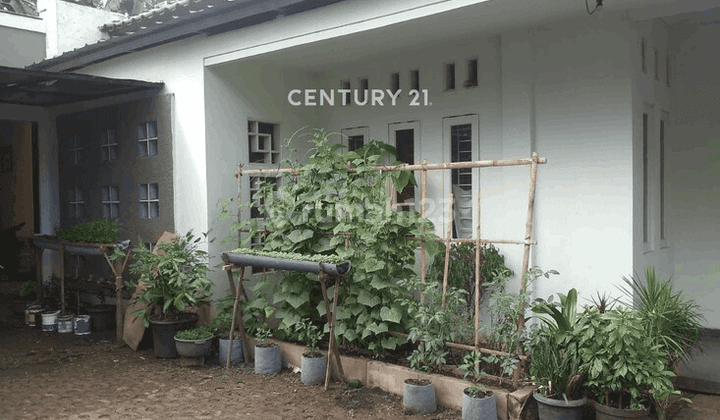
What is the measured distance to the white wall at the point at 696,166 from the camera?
26.3 ft

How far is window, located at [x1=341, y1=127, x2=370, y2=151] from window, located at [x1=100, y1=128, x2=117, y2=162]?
3.87 m

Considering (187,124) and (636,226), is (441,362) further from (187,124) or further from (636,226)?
(187,124)

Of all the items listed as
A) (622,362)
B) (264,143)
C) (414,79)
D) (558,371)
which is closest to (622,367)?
(622,362)

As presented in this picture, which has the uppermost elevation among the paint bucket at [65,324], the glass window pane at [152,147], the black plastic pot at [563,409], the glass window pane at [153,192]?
the glass window pane at [152,147]

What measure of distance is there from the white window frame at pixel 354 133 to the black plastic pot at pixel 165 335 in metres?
3.72

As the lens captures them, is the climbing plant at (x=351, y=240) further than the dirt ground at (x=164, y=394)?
Yes

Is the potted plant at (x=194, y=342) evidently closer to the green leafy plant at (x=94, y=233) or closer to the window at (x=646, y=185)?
the green leafy plant at (x=94, y=233)

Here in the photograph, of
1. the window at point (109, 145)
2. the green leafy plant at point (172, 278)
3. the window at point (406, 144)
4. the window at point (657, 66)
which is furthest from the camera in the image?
the window at point (109, 145)

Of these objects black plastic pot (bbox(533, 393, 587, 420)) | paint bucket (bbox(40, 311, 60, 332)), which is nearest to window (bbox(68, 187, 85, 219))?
paint bucket (bbox(40, 311, 60, 332))

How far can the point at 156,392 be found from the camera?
6.64 m

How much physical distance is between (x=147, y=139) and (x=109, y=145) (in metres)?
1.08

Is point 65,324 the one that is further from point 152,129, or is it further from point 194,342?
point 152,129

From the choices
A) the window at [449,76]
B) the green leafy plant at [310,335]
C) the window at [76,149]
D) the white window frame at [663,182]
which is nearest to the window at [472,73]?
the window at [449,76]

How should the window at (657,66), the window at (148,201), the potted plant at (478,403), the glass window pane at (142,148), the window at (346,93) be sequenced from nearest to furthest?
1. the potted plant at (478,403)
2. the window at (657,66)
3. the window at (148,201)
4. the glass window pane at (142,148)
5. the window at (346,93)
